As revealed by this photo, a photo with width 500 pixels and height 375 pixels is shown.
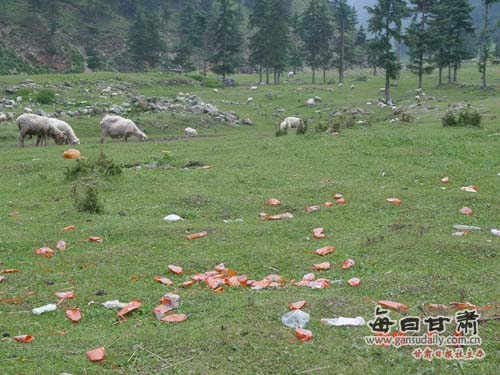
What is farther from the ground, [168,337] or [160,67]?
[160,67]

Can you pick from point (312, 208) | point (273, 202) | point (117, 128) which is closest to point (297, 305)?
point (312, 208)

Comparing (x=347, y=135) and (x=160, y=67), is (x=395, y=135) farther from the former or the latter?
(x=160, y=67)

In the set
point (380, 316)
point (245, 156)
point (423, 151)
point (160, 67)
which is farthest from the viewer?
point (160, 67)

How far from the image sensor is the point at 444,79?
215ft

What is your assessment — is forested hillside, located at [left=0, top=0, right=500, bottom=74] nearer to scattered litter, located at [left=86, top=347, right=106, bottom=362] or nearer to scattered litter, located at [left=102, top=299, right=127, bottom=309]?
scattered litter, located at [left=102, top=299, right=127, bottom=309]

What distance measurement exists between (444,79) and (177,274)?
63449mm

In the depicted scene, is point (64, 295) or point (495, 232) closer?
point (64, 295)

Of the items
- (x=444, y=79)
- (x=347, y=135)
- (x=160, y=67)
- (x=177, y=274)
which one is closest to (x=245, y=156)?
(x=347, y=135)

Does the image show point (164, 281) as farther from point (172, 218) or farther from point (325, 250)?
point (172, 218)

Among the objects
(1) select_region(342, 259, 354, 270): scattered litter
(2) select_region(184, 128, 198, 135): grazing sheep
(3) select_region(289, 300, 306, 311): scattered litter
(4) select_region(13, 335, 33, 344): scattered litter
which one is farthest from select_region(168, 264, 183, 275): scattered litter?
(2) select_region(184, 128, 198, 135): grazing sheep

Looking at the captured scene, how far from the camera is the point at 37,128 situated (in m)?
26.1

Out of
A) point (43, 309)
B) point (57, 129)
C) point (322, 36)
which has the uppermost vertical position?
point (322, 36)

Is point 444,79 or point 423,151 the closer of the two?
point 423,151

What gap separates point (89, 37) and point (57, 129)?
79707mm
